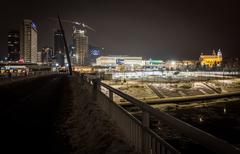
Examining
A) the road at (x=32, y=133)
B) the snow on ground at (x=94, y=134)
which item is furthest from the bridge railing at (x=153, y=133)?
the road at (x=32, y=133)

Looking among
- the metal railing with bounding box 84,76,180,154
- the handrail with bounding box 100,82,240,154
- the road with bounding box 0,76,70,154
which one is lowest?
the road with bounding box 0,76,70,154

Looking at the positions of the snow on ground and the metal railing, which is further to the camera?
the snow on ground

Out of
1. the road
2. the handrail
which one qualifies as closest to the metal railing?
the handrail

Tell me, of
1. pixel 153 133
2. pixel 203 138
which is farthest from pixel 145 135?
pixel 203 138

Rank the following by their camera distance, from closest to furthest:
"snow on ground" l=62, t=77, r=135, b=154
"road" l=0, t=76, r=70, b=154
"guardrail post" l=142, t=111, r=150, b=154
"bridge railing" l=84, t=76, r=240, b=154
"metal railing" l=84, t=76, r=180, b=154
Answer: "bridge railing" l=84, t=76, r=240, b=154 → "metal railing" l=84, t=76, r=180, b=154 → "guardrail post" l=142, t=111, r=150, b=154 → "snow on ground" l=62, t=77, r=135, b=154 → "road" l=0, t=76, r=70, b=154

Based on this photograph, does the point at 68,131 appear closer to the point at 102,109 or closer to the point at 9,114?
the point at 102,109

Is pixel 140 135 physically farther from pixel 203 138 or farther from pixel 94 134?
pixel 94 134

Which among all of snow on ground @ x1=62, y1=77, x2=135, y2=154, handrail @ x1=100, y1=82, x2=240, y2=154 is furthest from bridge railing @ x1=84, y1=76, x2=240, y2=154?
snow on ground @ x1=62, y1=77, x2=135, y2=154

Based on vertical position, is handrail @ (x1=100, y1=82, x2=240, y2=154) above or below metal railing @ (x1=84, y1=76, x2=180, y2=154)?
above

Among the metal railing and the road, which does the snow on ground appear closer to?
the metal railing

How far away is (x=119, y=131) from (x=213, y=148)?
16.5 feet

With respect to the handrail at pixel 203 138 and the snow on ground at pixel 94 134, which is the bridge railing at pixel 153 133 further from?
the snow on ground at pixel 94 134

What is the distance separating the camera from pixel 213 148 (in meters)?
2.89

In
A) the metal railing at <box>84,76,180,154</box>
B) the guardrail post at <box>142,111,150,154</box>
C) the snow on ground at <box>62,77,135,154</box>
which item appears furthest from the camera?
the snow on ground at <box>62,77,135,154</box>
